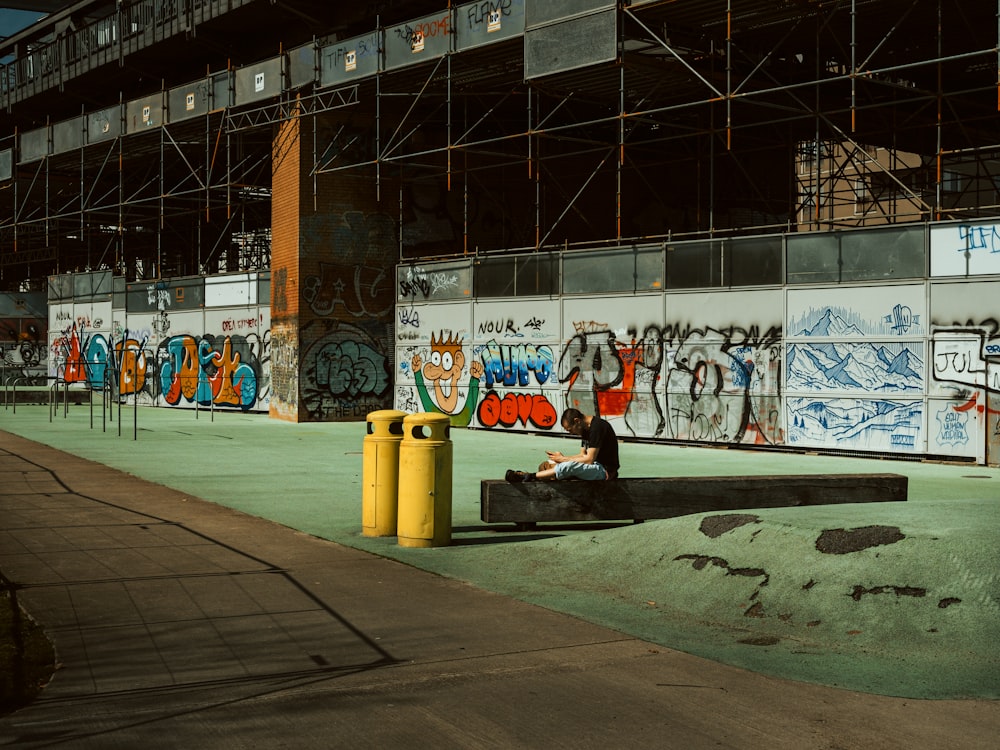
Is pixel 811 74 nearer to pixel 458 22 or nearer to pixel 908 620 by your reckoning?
pixel 458 22

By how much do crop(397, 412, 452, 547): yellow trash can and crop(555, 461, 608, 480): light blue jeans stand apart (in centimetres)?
124

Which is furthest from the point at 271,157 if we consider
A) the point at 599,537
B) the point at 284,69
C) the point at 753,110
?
the point at 599,537

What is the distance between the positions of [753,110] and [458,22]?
8.23m

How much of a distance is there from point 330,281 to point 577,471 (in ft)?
58.8

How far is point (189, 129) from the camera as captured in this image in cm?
3253

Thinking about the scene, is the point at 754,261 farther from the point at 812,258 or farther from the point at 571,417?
the point at 571,417

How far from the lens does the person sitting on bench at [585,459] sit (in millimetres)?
10672

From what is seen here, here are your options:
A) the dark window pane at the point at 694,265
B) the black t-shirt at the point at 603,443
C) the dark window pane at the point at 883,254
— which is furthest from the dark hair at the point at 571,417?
the dark window pane at the point at 694,265

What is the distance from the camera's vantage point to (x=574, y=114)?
28.9 meters

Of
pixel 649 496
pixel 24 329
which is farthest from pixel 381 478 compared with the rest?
pixel 24 329

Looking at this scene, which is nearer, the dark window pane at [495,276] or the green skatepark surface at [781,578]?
the green skatepark surface at [781,578]

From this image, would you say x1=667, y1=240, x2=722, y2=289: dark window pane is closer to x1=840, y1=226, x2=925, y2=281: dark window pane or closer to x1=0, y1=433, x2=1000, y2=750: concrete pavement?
x1=840, y1=226, x2=925, y2=281: dark window pane

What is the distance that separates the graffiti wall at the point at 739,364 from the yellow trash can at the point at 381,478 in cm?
1095

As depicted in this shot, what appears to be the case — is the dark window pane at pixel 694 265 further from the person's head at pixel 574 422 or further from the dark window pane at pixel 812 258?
the person's head at pixel 574 422
